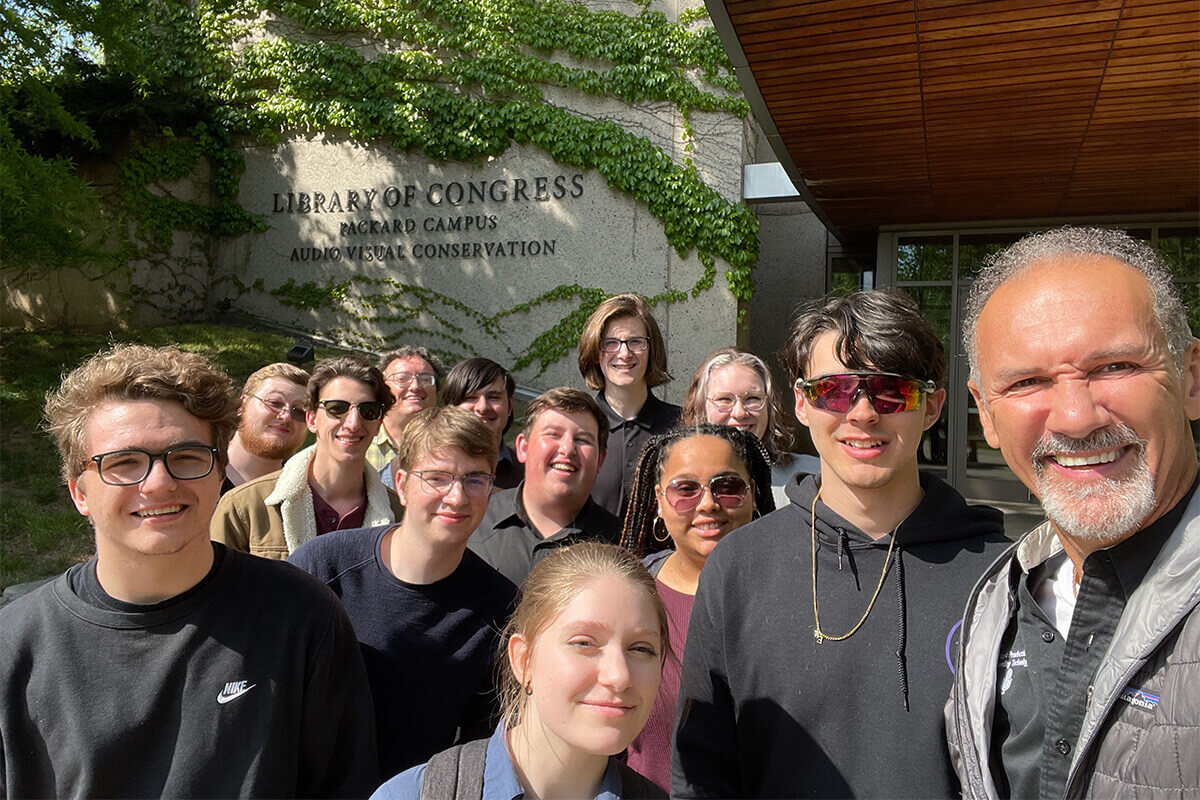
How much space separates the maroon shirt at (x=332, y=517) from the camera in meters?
3.26

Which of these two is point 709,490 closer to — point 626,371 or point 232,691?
point 232,691

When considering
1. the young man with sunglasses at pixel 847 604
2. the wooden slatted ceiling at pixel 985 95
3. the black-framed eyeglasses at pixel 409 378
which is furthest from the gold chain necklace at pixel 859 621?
the wooden slatted ceiling at pixel 985 95

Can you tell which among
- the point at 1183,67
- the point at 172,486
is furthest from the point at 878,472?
the point at 1183,67

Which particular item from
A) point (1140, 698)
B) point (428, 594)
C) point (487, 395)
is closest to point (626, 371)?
point (487, 395)

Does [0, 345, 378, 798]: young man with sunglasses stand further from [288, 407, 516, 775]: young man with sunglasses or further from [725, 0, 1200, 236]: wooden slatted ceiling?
[725, 0, 1200, 236]: wooden slatted ceiling

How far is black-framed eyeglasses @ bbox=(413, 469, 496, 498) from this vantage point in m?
2.42

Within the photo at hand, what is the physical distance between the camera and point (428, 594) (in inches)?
91.7

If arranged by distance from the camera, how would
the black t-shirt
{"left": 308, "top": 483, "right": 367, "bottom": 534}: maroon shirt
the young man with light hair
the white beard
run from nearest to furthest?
1. the white beard
2. the black t-shirt
3. {"left": 308, "top": 483, "right": 367, "bottom": 534}: maroon shirt
4. the young man with light hair

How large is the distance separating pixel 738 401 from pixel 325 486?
5.92ft

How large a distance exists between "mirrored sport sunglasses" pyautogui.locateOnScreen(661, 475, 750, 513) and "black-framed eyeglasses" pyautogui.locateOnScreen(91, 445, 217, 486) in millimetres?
1282

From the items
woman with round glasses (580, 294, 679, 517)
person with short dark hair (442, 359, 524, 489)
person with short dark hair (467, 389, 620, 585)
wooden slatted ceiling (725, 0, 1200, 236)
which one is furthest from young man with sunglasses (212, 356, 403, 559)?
wooden slatted ceiling (725, 0, 1200, 236)

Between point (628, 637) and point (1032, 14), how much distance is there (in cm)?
517

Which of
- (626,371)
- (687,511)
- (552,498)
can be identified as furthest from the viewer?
(626,371)

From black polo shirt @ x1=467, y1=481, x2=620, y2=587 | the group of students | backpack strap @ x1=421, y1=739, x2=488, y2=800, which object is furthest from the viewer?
black polo shirt @ x1=467, y1=481, x2=620, y2=587
